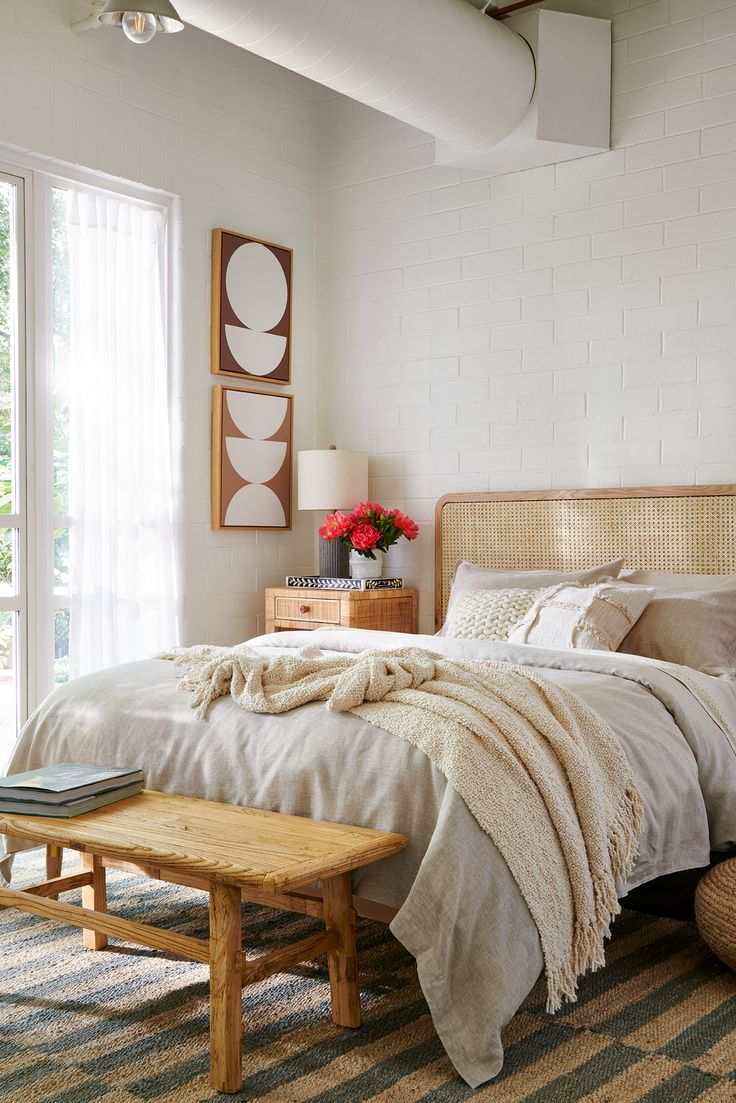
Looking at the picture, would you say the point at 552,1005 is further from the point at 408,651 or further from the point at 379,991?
the point at 408,651

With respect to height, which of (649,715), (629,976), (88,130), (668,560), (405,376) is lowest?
(629,976)

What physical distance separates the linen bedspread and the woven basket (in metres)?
0.08

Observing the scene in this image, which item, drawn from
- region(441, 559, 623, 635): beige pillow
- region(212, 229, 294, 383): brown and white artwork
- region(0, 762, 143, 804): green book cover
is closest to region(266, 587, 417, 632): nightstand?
region(441, 559, 623, 635): beige pillow

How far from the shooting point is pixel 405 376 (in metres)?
5.07

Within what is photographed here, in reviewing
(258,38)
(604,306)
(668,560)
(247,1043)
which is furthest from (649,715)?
(258,38)

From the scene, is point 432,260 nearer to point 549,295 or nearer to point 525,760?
point 549,295

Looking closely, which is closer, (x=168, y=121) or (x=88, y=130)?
(x=88, y=130)

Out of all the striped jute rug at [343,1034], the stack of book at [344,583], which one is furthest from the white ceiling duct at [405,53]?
the striped jute rug at [343,1034]

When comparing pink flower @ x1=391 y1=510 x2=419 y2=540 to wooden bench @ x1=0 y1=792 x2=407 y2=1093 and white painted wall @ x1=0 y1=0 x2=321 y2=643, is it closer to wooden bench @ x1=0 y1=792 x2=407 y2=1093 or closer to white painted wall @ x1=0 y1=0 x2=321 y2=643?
white painted wall @ x1=0 y1=0 x2=321 y2=643

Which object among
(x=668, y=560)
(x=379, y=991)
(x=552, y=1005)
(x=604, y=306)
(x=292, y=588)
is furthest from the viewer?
(x=292, y=588)

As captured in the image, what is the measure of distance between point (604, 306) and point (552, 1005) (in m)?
3.02

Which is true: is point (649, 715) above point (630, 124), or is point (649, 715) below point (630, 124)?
below

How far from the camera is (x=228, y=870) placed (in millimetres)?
2008

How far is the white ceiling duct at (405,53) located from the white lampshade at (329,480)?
4.65ft
